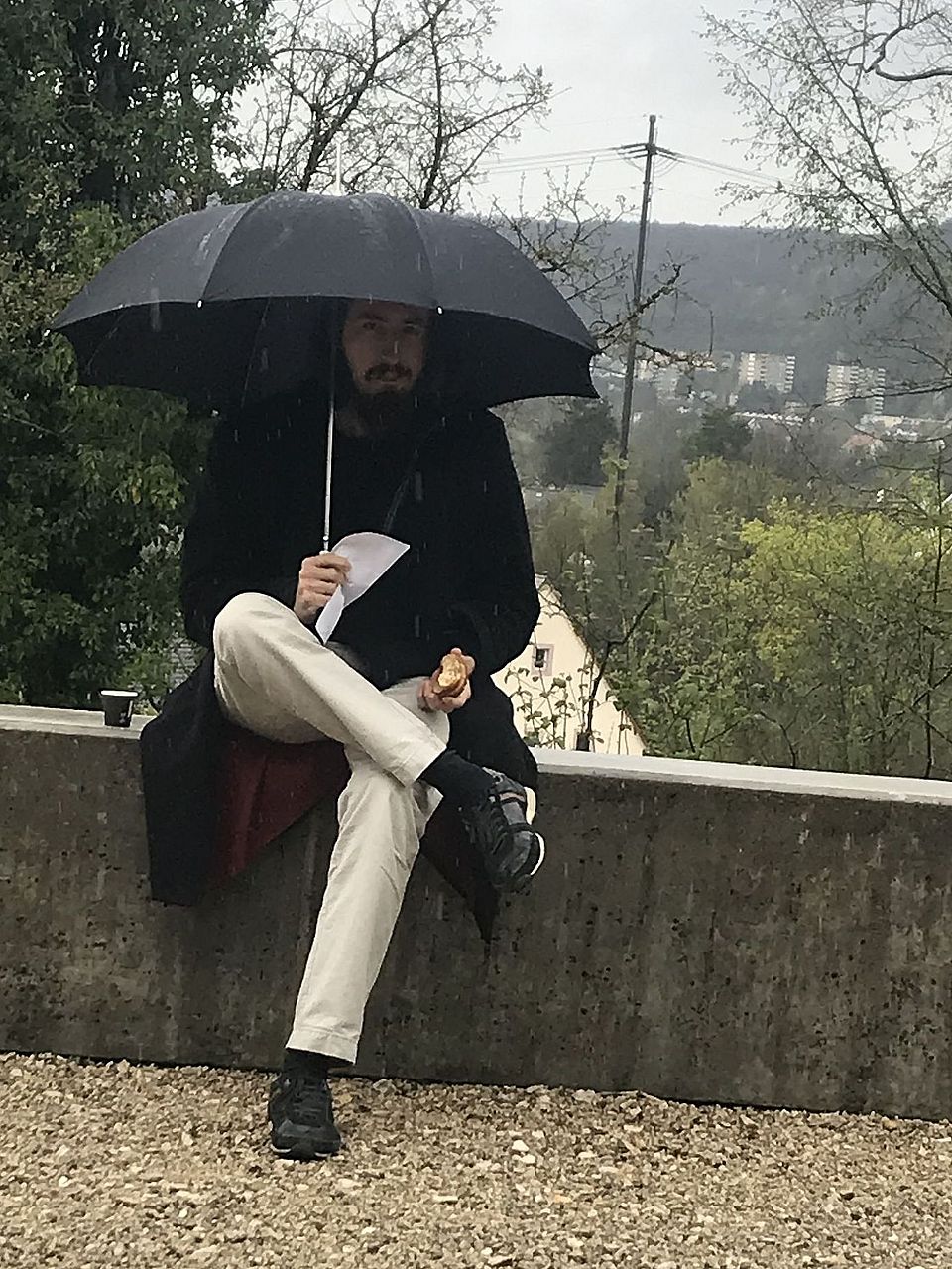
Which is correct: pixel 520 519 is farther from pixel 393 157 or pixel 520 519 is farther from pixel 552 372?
pixel 393 157

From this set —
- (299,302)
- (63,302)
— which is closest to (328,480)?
(299,302)

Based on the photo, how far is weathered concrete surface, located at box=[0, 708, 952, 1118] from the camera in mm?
3385

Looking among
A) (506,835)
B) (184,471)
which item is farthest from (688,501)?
(506,835)

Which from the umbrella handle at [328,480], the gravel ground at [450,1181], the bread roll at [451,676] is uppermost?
the umbrella handle at [328,480]

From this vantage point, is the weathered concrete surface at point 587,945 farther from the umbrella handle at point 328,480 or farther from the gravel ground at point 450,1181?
the umbrella handle at point 328,480

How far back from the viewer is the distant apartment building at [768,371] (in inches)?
435

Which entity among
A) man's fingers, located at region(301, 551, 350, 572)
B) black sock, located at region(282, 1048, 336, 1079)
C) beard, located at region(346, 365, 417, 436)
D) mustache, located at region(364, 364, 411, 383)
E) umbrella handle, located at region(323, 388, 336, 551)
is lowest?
black sock, located at region(282, 1048, 336, 1079)

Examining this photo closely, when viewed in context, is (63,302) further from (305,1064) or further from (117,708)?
(305,1064)

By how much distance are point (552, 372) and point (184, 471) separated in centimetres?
684

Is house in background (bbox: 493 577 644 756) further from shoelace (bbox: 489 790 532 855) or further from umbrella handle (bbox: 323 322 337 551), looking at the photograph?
shoelace (bbox: 489 790 532 855)

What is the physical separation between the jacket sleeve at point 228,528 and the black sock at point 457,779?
1.65 ft

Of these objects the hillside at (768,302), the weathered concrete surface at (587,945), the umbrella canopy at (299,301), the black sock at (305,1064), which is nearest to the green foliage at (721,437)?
the hillside at (768,302)

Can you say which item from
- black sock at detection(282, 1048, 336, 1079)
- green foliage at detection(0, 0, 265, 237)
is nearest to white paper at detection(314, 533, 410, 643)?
black sock at detection(282, 1048, 336, 1079)

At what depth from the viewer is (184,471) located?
10047 mm
